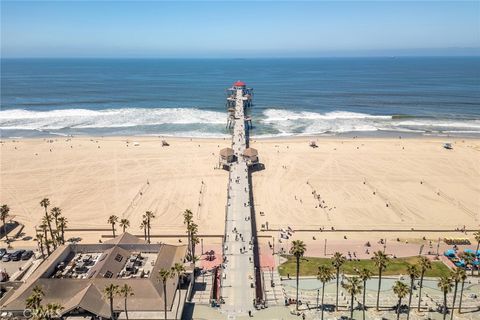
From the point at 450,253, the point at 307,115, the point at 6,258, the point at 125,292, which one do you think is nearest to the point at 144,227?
the point at 6,258

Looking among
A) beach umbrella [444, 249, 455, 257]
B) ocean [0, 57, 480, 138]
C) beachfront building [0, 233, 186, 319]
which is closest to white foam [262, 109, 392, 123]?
ocean [0, 57, 480, 138]

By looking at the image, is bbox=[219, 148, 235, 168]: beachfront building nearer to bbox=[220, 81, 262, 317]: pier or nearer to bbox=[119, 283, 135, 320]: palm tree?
bbox=[220, 81, 262, 317]: pier

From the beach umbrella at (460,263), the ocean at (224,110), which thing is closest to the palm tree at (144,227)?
the beach umbrella at (460,263)

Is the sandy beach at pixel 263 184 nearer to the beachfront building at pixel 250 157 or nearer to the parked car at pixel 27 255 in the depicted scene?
the beachfront building at pixel 250 157

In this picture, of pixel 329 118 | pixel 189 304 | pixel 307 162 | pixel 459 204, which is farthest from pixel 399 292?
pixel 329 118

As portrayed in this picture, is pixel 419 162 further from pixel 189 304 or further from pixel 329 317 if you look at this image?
pixel 189 304

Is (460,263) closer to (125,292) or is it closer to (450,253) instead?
(450,253)

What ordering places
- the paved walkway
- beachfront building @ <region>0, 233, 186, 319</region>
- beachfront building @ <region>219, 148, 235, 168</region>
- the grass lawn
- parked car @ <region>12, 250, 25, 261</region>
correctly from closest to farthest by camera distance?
beachfront building @ <region>0, 233, 186, 319</region>
the paved walkway
the grass lawn
parked car @ <region>12, 250, 25, 261</region>
beachfront building @ <region>219, 148, 235, 168</region>
